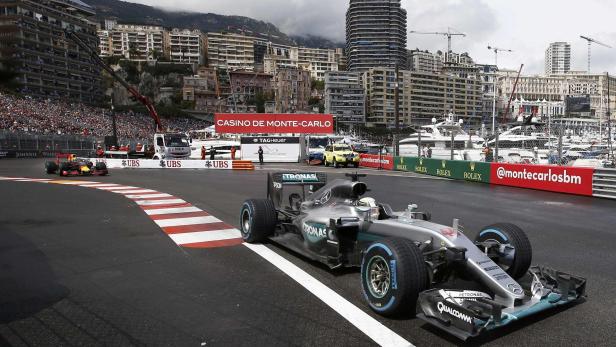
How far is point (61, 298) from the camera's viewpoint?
4676 millimetres

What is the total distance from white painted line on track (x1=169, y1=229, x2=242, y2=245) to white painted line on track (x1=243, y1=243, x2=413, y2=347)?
1477mm

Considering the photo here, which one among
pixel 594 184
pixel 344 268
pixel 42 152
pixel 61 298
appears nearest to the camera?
pixel 61 298

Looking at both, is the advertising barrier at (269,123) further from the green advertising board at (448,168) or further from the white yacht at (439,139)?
the green advertising board at (448,168)

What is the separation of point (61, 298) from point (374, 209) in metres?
3.43

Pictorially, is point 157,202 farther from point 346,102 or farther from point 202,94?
point 346,102

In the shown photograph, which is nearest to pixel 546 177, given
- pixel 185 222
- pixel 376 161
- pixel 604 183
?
pixel 604 183

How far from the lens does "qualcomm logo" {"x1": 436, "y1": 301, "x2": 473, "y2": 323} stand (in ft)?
11.4

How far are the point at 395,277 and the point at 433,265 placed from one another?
0.44m

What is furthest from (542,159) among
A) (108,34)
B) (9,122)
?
(108,34)

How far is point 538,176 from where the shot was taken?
16.2 meters

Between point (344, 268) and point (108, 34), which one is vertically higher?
point (108, 34)

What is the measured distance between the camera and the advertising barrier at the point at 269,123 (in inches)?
1512

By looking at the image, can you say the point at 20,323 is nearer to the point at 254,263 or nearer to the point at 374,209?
the point at 254,263

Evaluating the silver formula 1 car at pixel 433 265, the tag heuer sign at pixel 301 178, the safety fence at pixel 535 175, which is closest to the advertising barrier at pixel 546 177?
the safety fence at pixel 535 175
